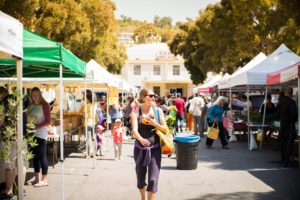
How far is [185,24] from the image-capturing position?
178 ft

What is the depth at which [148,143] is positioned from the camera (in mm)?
6879

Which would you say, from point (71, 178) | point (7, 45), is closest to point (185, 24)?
point (71, 178)

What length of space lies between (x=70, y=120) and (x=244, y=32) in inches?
670

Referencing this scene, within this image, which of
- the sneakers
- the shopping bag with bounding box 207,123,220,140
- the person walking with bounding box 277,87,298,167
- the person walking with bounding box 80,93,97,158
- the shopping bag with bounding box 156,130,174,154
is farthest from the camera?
the shopping bag with bounding box 207,123,220,140

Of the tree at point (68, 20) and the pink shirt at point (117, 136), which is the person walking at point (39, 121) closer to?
the pink shirt at point (117, 136)

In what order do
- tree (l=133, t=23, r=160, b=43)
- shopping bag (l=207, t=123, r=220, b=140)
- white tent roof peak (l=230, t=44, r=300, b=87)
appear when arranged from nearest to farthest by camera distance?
1. white tent roof peak (l=230, t=44, r=300, b=87)
2. shopping bag (l=207, t=123, r=220, b=140)
3. tree (l=133, t=23, r=160, b=43)

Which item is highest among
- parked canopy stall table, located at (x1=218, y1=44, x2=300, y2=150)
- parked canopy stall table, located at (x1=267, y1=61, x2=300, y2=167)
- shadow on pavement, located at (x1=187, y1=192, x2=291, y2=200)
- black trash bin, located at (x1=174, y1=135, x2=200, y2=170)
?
parked canopy stall table, located at (x1=218, y1=44, x2=300, y2=150)

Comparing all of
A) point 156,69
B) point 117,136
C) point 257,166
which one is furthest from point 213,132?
point 156,69

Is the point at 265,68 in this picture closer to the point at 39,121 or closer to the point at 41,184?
the point at 39,121

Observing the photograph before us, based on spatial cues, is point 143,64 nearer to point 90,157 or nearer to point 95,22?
point 95,22

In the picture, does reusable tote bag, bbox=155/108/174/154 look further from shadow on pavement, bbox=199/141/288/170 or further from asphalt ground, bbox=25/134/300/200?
shadow on pavement, bbox=199/141/288/170

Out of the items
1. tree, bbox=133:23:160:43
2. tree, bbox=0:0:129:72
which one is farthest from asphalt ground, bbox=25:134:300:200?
tree, bbox=133:23:160:43

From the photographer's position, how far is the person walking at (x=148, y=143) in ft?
22.5

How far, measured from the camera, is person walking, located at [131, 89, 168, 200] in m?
6.85
